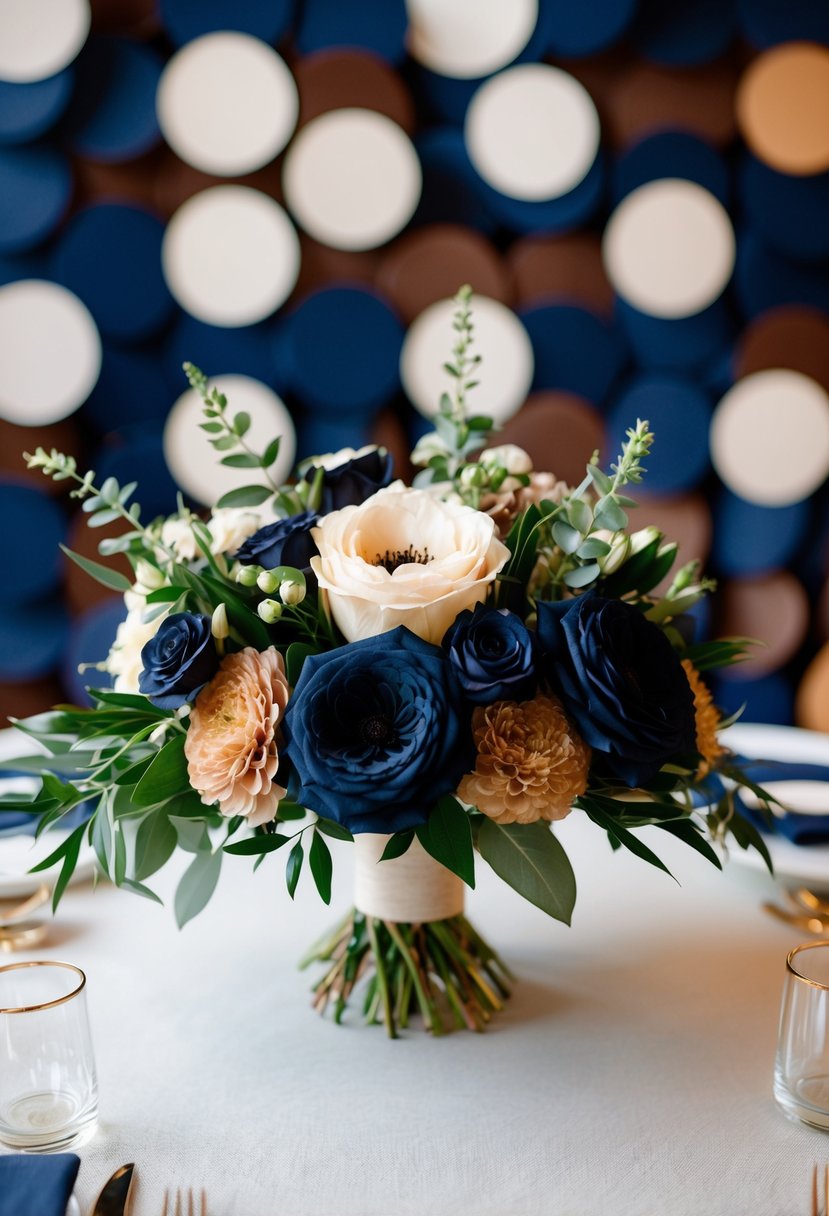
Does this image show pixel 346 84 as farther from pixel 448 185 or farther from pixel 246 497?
pixel 246 497

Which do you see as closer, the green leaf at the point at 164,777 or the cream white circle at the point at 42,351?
the green leaf at the point at 164,777

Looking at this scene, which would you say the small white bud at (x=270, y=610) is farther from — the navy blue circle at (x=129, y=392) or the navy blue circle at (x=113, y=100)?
the navy blue circle at (x=113, y=100)

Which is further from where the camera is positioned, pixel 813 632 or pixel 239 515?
pixel 813 632

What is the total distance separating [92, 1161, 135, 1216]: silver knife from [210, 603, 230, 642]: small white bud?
1.07 feet

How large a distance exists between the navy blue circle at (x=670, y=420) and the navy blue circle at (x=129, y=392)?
881 millimetres

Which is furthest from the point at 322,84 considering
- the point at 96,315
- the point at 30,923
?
the point at 30,923

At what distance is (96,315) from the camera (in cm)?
198

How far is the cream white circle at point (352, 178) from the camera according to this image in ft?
6.68

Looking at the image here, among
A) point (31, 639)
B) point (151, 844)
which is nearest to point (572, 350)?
point (31, 639)

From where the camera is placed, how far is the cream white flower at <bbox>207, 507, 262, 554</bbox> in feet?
2.71

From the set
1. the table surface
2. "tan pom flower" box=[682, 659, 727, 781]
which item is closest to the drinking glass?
the table surface

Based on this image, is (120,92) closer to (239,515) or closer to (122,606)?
(122,606)

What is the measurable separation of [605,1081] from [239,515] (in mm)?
489

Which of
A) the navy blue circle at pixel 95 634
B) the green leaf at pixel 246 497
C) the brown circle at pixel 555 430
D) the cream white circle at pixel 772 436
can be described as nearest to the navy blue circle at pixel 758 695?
the cream white circle at pixel 772 436
